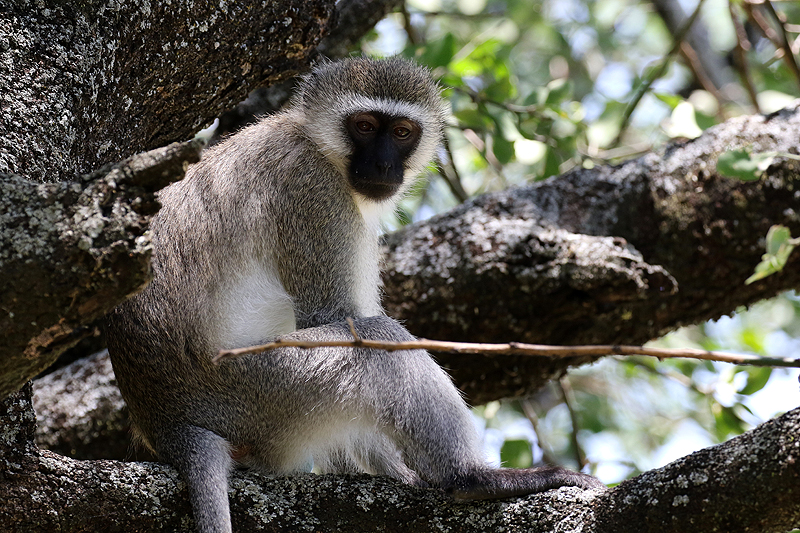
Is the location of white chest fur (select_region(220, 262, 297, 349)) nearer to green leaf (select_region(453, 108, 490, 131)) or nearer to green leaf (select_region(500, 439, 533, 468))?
green leaf (select_region(500, 439, 533, 468))

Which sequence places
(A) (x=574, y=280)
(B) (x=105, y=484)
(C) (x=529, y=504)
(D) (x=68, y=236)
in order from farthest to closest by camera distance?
1. (A) (x=574, y=280)
2. (C) (x=529, y=504)
3. (B) (x=105, y=484)
4. (D) (x=68, y=236)

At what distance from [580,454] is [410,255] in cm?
223

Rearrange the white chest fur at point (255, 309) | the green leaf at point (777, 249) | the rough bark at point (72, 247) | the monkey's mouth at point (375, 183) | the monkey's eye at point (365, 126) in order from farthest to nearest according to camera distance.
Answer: the monkey's eye at point (365, 126) < the monkey's mouth at point (375, 183) < the white chest fur at point (255, 309) < the green leaf at point (777, 249) < the rough bark at point (72, 247)

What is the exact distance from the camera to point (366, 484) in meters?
3.41

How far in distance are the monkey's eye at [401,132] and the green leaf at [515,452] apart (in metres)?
2.30

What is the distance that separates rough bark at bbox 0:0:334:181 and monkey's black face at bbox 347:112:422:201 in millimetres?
632

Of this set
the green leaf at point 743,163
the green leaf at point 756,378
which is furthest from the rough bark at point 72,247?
the green leaf at point 756,378

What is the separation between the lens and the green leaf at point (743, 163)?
3434 millimetres

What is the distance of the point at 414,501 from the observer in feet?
11.0

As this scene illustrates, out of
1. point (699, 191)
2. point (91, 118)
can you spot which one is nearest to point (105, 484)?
point (91, 118)

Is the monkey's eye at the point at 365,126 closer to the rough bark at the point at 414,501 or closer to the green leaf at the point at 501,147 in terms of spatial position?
the green leaf at the point at 501,147

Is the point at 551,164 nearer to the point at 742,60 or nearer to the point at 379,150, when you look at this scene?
the point at 379,150

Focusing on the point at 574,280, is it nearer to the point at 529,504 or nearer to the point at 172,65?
the point at 529,504

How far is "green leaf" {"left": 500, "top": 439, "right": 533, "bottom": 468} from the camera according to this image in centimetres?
551
